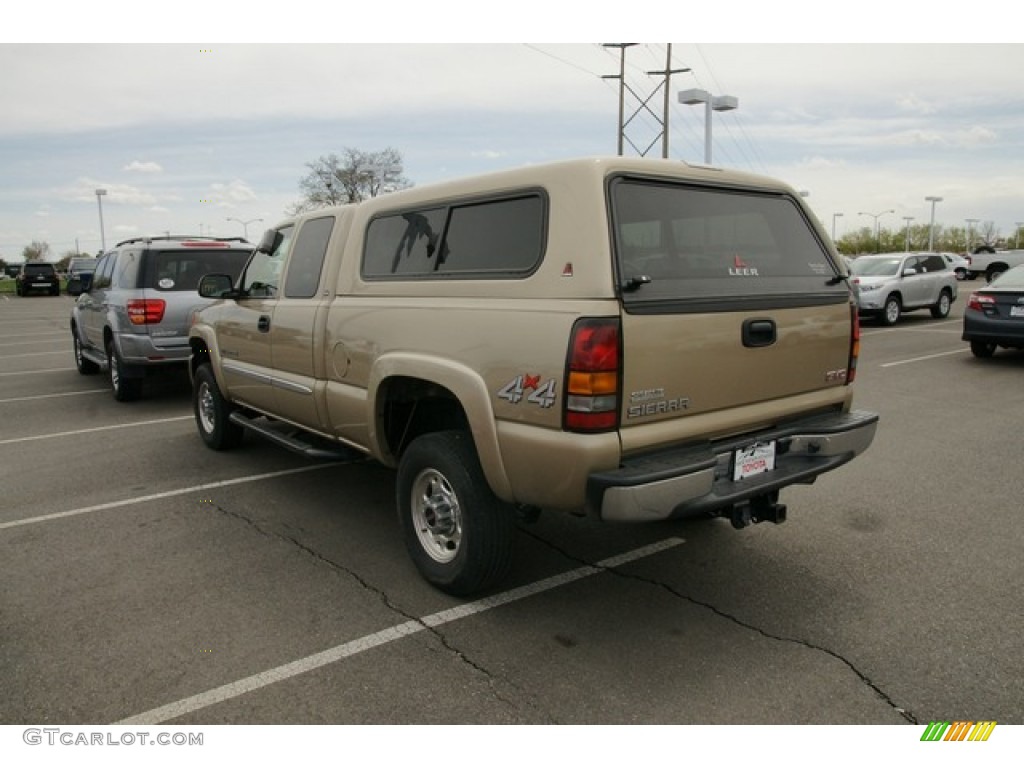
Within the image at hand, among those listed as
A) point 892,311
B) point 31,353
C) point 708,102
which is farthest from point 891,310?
point 31,353

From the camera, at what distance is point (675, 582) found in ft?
13.0

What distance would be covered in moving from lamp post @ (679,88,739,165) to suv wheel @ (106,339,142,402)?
22376mm

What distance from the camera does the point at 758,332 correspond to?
3535mm

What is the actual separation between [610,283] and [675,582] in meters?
1.73

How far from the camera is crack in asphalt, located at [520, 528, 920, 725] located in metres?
2.85

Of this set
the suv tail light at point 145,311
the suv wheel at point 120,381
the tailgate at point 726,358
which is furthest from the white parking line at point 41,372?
the tailgate at point 726,358

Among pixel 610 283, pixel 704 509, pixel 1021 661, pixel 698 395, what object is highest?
pixel 610 283

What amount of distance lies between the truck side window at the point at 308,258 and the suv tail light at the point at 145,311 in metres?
4.08

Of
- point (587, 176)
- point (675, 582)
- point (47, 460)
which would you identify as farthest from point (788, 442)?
point (47, 460)

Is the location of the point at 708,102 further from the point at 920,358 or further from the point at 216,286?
the point at 216,286

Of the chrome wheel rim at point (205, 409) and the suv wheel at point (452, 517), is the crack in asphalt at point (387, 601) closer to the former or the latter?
the suv wheel at point (452, 517)

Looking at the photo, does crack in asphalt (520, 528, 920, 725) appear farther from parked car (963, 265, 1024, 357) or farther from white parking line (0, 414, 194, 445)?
parked car (963, 265, 1024, 357)

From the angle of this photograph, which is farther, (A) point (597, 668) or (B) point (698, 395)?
(B) point (698, 395)
